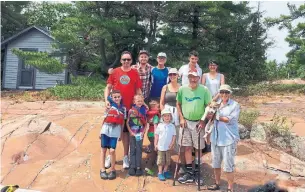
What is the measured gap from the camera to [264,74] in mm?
16422

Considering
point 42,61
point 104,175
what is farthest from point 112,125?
point 42,61

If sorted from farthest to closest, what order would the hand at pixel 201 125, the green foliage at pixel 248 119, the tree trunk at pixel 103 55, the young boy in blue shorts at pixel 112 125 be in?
the tree trunk at pixel 103 55 → the green foliage at pixel 248 119 → the young boy in blue shorts at pixel 112 125 → the hand at pixel 201 125

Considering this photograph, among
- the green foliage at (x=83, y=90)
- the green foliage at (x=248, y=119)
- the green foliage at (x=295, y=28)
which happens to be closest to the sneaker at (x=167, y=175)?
the green foliage at (x=248, y=119)

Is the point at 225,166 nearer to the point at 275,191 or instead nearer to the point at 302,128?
the point at 275,191

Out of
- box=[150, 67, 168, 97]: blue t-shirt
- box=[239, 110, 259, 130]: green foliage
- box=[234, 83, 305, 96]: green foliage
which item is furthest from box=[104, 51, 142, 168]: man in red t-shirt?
box=[234, 83, 305, 96]: green foliage

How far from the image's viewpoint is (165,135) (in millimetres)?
4629

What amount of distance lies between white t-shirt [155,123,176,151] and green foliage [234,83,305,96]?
28.2 ft

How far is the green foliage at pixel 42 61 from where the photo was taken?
1174 centimetres

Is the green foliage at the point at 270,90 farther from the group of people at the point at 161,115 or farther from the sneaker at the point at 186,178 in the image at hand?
the sneaker at the point at 186,178

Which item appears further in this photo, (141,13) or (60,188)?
(141,13)

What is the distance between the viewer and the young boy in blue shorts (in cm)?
477

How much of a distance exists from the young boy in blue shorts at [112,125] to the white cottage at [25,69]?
491 inches

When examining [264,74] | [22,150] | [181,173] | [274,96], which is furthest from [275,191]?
[264,74]

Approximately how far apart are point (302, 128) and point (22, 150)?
5486 mm
